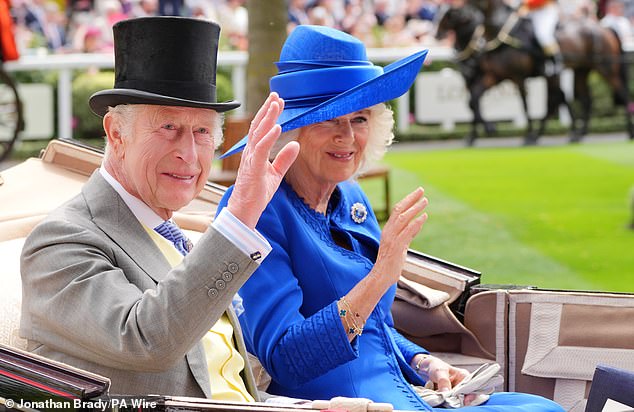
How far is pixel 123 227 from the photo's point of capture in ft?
7.38

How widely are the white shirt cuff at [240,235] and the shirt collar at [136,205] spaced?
350 millimetres

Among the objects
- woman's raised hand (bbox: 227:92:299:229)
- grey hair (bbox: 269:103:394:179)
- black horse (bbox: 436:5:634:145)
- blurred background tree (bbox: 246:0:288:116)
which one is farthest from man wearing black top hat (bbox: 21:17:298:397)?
black horse (bbox: 436:5:634:145)

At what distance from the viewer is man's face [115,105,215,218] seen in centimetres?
226

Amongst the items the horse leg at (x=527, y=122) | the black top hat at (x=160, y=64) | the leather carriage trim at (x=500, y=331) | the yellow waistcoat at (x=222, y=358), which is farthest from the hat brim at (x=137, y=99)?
the horse leg at (x=527, y=122)

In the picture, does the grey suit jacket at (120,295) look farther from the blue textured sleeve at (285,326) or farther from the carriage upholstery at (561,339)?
the carriage upholstery at (561,339)

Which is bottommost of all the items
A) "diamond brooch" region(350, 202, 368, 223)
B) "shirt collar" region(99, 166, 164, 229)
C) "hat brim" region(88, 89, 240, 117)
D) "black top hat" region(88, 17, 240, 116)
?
"diamond brooch" region(350, 202, 368, 223)

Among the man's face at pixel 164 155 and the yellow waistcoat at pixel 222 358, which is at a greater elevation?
the man's face at pixel 164 155

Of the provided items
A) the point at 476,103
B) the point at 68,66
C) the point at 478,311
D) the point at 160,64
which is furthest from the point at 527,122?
the point at 160,64

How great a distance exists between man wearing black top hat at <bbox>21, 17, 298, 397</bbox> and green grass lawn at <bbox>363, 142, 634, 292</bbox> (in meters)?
4.43

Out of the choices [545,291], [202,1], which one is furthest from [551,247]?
[202,1]

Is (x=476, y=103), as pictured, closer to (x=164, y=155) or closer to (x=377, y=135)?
(x=377, y=135)

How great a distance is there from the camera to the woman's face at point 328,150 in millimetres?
2859

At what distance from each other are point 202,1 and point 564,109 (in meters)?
5.90

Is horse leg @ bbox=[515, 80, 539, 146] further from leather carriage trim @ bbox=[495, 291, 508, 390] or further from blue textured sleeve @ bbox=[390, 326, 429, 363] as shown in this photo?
blue textured sleeve @ bbox=[390, 326, 429, 363]
